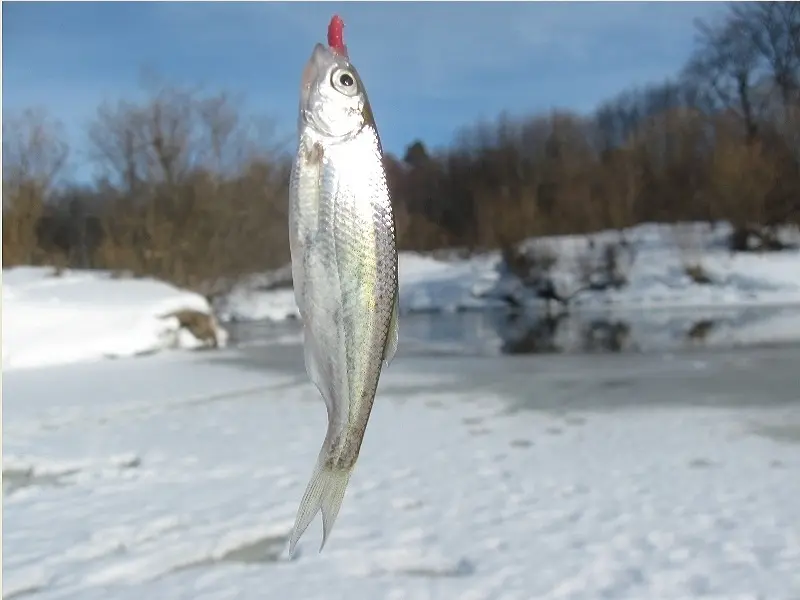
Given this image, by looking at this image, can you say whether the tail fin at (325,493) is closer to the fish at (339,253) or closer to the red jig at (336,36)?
the fish at (339,253)

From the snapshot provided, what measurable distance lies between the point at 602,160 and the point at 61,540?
42.3m

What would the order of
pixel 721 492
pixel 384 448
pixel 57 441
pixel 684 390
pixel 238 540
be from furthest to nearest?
pixel 684 390
pixel 57 441
pixel 384 448
pixel 721 492
pixel 238 540

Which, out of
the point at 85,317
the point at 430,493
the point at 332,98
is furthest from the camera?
the point at 85,317

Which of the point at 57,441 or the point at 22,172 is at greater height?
the point at 22,172

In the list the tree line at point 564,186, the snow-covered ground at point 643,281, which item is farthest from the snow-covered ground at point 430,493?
the snow-covered ground at point 643,281

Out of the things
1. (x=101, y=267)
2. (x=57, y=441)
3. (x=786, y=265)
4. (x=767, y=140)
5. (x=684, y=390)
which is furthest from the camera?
Answer: (x=767, y=140)

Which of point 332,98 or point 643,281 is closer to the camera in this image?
point 332,98

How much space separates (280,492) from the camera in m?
6.65

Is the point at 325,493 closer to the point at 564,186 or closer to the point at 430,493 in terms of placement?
the point at 430,493

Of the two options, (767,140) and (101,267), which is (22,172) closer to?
(101,267)

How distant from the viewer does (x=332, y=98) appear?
115 cm

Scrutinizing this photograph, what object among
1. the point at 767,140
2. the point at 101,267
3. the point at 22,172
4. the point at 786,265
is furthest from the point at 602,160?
the point at 22,172

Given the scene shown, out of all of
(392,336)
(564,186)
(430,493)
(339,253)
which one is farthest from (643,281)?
A: (339,253)

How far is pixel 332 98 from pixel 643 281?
107 feet
